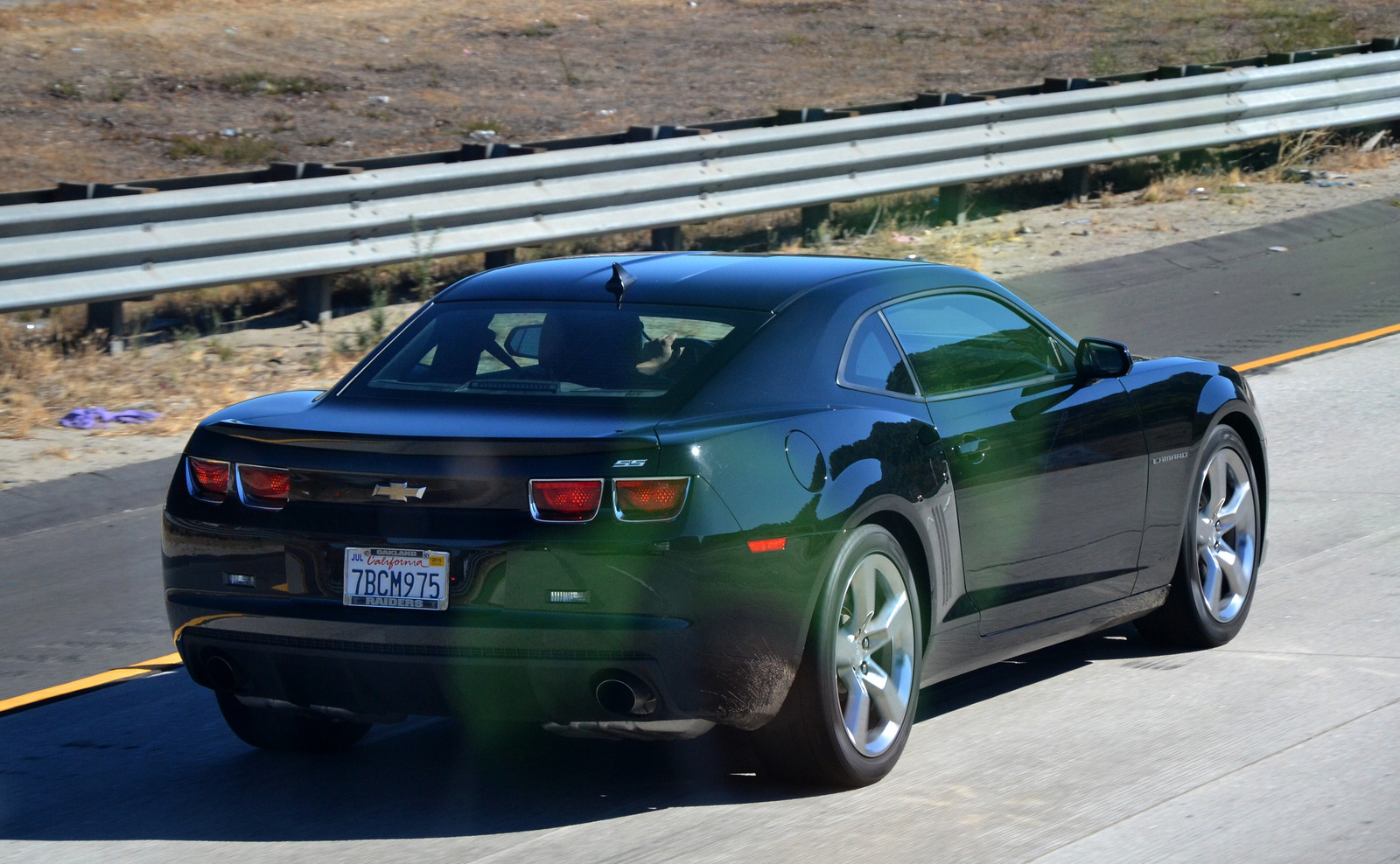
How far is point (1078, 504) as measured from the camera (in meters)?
5.79

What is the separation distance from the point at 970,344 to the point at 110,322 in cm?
705

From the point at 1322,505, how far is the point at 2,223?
281 inches

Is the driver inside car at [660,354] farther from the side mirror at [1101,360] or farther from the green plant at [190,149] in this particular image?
the green plant at [190,149]

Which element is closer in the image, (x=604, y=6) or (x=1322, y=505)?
(x=1322, y=505)

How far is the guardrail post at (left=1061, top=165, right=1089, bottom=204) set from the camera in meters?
17.7

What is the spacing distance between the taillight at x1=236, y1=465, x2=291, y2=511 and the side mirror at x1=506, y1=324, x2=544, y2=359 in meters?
0.89

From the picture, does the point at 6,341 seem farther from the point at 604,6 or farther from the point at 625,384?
the point at 604,6

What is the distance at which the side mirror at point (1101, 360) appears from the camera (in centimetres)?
593

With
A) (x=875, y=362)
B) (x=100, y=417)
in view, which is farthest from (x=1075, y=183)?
(x=875, y=362)

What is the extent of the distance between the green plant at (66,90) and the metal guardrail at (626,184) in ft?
40.7

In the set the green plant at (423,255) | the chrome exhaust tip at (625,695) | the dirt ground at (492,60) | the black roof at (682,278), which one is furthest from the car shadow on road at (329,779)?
the dirt ground at (492,60)

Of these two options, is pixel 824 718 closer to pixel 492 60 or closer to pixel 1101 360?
pixel 1101 360

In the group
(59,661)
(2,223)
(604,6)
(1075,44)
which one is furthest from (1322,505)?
(604,6)

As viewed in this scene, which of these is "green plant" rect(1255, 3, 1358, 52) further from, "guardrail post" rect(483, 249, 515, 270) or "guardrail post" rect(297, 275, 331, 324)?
"guardrail post" rect(297, 275, 331, 324)
